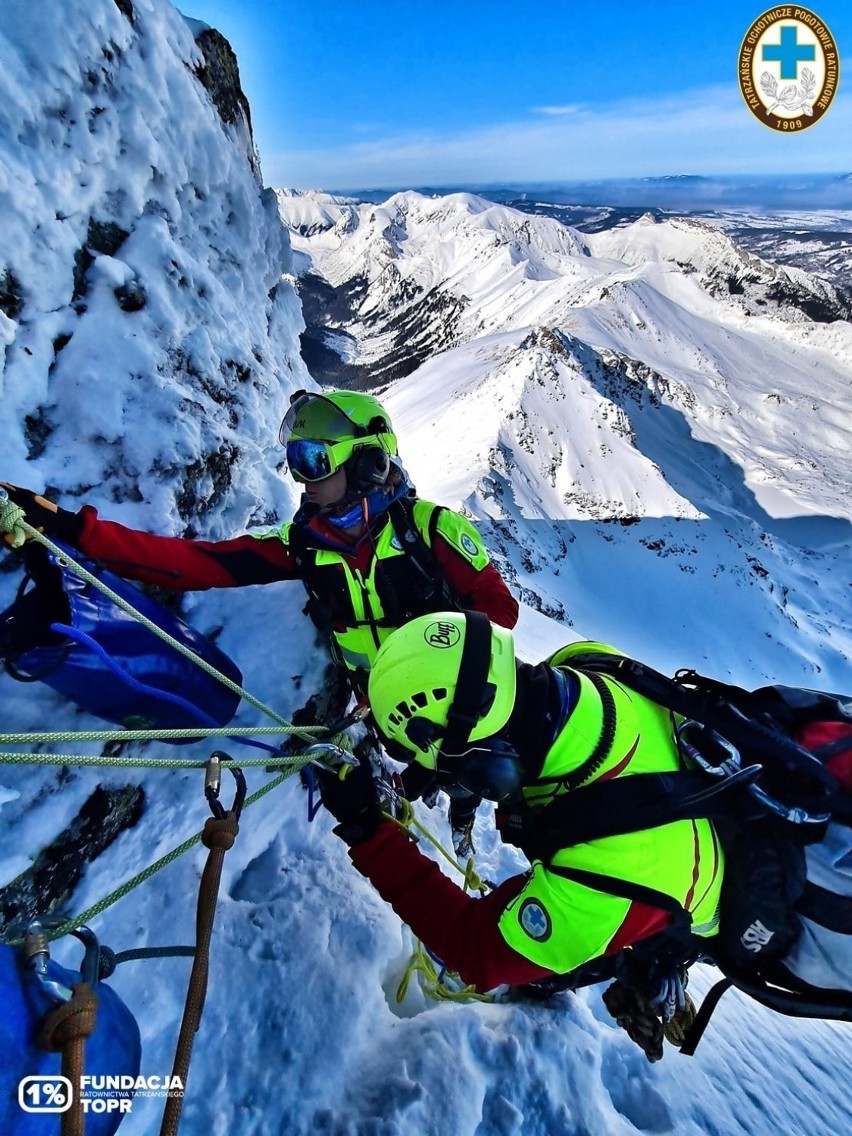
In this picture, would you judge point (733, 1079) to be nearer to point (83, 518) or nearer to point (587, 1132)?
point (587, 1132)

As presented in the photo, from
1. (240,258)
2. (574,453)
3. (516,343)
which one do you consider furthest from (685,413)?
(240,258)

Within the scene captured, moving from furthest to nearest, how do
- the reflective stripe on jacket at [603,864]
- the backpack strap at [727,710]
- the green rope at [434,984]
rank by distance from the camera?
the green rope at [434,984] < the backpack strap at [727,710] < the reflective stripe on jacket at [603,864]

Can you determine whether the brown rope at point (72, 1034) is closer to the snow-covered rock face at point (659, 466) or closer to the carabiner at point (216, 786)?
the carabiner at point (216, 786)

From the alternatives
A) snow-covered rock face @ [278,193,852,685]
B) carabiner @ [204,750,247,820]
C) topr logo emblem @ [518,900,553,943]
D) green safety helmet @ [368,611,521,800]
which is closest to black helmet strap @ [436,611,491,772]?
green safety helmet @ [368,611,521,800]

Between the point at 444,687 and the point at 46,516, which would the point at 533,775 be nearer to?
the point at 444,687

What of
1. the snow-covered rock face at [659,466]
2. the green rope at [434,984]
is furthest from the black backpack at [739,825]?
the snow-covered rock face at [659,466]

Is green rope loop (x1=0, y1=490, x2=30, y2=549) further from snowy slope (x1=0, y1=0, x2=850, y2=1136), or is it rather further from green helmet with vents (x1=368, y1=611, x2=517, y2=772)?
green helmet with vents (x1=368, y1=611, x2=517, y2=772)

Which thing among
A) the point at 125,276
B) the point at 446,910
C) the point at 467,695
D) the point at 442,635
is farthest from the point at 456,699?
the point at 125,276
